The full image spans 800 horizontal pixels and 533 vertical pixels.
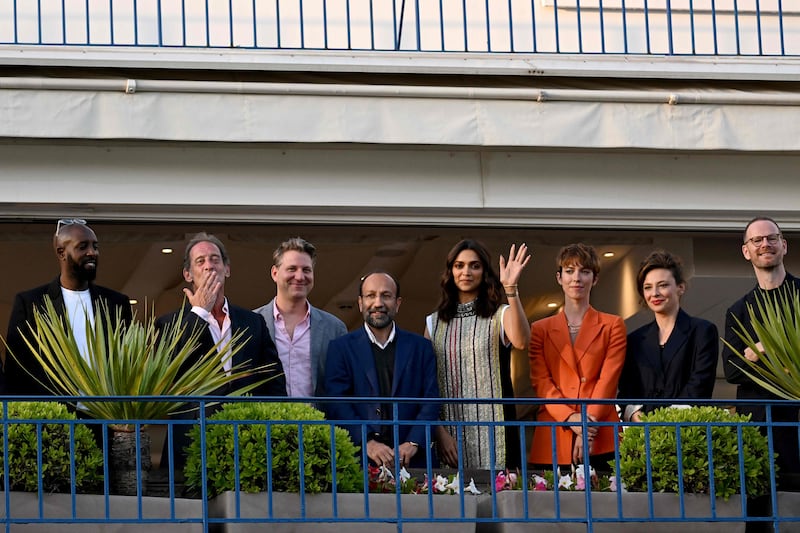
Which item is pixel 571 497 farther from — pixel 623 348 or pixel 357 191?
pixel 357 191

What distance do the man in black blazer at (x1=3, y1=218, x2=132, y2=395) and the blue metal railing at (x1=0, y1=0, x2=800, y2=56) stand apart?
2.64 metres

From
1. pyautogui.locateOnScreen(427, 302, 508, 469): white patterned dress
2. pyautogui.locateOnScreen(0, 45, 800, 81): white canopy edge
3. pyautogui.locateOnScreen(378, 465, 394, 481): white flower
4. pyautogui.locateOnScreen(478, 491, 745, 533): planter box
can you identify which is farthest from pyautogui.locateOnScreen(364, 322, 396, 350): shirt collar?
pyautogui.locateOnScreen(0, 45, 800, 81): white canopy edge

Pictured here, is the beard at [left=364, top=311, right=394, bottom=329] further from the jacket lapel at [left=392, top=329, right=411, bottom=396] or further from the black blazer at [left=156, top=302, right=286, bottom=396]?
the black blazer at [left=156, top=302, right=286, bottom=396]

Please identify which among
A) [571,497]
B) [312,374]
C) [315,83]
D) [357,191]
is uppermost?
[315,83]

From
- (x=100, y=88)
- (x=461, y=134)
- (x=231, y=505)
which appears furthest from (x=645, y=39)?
(x=231, y=505)

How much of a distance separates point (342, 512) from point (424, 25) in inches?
209

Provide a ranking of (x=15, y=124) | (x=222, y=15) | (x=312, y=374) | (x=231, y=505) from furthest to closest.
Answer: (x=222, y=15) < (x=15, y=124) < (x=312, y=374) < (x=231, y=505)

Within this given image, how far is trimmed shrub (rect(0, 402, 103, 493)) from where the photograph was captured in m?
8.70

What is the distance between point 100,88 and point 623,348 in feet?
12.6

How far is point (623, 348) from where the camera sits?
1041 cm

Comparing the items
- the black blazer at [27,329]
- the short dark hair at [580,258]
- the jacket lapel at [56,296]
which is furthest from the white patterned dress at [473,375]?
the jacket lapel at [56,296]

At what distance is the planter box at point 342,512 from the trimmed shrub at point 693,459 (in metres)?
0.91

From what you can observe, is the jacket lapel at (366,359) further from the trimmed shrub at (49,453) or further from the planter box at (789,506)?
the planter box at (789,506)

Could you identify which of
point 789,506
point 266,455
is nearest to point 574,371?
point 789,506
